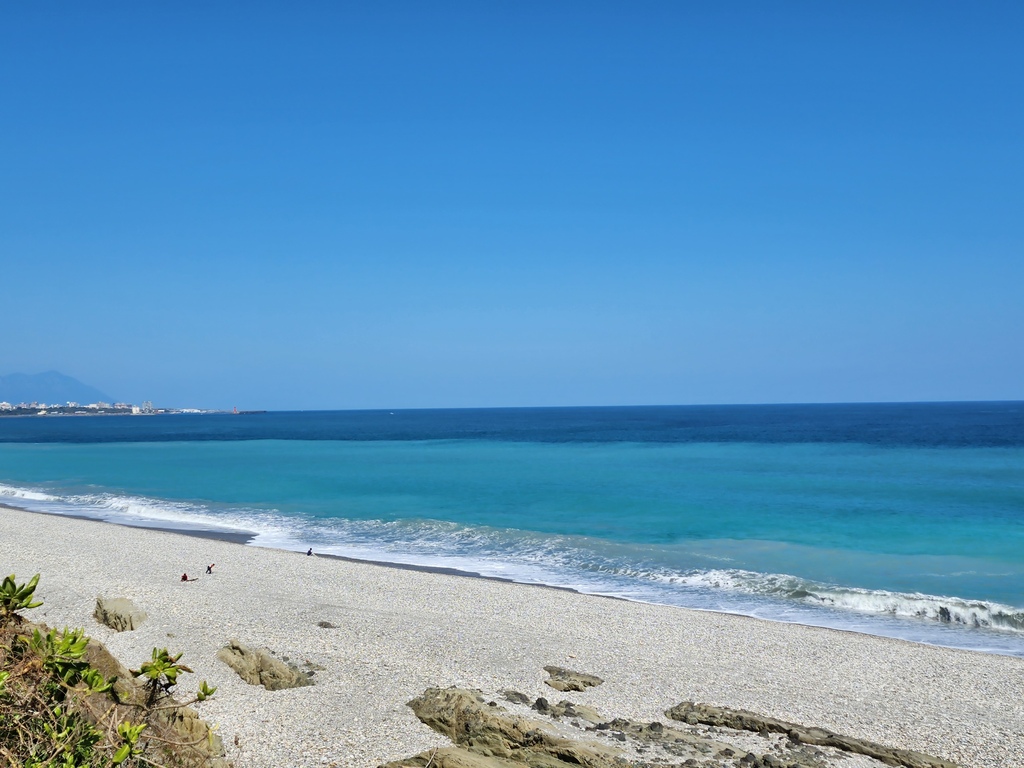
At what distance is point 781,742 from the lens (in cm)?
821

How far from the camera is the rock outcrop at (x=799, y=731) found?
7910 millimetres

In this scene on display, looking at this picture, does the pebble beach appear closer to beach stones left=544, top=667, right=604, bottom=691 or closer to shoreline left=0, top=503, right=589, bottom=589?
beach stones left=544, top=667, right=604, bottom=691

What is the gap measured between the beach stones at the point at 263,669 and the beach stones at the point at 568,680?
10.1 feet

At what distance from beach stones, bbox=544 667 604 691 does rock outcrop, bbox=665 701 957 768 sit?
1215mm

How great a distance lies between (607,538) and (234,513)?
15.4 m

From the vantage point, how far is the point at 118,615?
11.5 metres

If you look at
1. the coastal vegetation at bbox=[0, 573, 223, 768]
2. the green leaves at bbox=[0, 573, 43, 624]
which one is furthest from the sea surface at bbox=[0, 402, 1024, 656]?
the green leaves at bbox=[0, 573, 43, 624]

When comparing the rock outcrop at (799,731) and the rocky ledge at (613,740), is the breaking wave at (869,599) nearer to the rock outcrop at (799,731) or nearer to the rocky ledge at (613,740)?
the rock outcrop at (799,731)

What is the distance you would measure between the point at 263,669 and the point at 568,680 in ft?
12.6

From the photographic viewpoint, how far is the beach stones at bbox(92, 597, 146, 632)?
37.6 feet

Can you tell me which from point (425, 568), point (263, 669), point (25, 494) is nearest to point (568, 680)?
point (263, 669)

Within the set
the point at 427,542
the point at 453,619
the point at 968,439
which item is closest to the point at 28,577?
the point at 453,619

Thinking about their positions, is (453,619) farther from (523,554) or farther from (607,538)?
(607,538)

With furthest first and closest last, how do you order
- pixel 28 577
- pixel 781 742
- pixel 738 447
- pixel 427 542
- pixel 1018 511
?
pixel 738 447 < pixel 1018 511 < pixel 427 542 < pixel 28 577 < pixel 781 742
